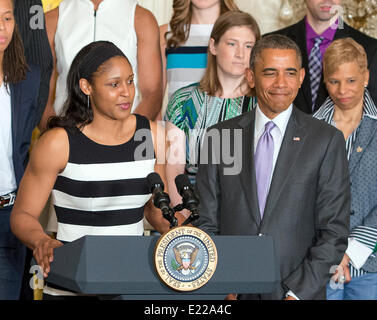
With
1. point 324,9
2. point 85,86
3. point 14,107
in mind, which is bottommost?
point 14,107

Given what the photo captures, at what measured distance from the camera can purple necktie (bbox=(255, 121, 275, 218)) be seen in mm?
3297

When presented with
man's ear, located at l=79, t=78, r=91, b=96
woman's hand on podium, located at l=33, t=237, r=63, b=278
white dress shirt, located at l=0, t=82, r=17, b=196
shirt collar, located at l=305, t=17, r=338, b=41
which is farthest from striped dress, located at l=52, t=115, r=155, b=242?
shirt collar, located at l=305, t=17, r=338, b=41

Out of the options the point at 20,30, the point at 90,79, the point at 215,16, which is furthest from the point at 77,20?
the point at 90,79

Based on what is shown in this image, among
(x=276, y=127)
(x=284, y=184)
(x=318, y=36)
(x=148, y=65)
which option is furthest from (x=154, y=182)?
(x=318, y=36)

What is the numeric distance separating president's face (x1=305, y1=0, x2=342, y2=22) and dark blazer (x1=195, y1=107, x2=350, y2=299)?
109 centimetres

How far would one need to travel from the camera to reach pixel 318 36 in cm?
422

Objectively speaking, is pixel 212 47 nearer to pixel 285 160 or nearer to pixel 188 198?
pixel 285 160

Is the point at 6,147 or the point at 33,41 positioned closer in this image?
the point at 6,147

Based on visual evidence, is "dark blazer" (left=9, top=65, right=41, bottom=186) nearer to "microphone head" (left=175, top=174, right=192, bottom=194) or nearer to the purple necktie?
the purple necktie

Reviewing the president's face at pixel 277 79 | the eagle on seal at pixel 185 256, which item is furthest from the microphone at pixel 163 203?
the president's face at pixel 277 79

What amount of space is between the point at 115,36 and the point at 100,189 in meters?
1.31

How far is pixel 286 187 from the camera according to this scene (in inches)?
126

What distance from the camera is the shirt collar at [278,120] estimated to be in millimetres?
3385

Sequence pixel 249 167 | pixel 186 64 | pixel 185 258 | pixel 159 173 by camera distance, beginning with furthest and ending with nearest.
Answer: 1. pixel 186 64
2. pixel 249 167
3. pixel 159 173
4. pixel 185 258
